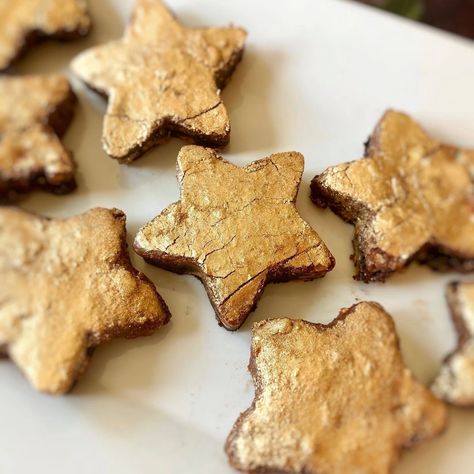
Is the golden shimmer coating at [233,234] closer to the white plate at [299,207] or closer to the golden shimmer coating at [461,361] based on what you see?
the white plate at [299,207]

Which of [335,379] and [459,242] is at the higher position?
[459,242]

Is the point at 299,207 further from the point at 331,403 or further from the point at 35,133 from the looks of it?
the point at 35,133

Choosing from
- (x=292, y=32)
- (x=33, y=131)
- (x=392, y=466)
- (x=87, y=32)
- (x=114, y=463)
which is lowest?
(x=114, y=463)

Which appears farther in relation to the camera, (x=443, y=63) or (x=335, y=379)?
(x=443, y=63)

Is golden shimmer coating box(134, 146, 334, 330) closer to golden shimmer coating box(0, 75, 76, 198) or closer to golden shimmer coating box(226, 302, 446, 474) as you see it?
golden shimmer coating box(226, 302, 446, 474)

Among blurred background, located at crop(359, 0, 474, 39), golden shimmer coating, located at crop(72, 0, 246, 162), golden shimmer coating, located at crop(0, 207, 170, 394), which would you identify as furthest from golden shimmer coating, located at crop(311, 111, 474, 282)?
blurred background, located at crop(359, 0, 474, 39)

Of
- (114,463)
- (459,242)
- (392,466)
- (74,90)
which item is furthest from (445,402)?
(74,90)

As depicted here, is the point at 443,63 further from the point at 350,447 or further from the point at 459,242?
the point at 350,447
